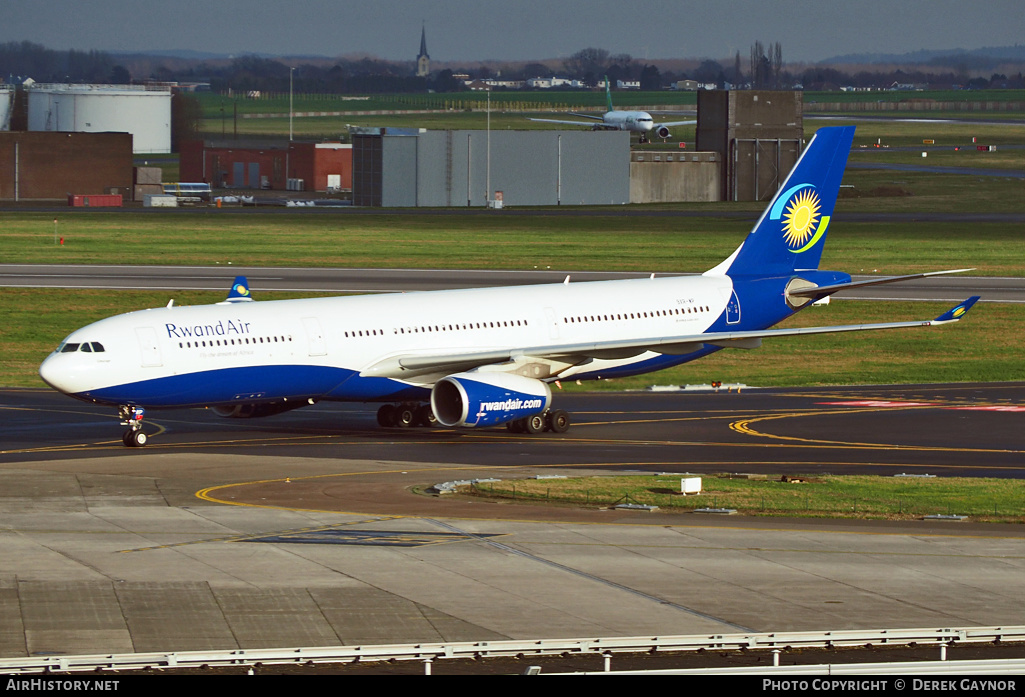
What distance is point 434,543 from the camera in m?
32.3

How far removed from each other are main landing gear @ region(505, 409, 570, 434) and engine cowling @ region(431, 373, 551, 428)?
4.89 feet

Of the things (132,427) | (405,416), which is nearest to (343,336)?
(405,416)

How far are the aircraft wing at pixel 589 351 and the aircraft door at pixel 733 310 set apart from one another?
13.7 feet

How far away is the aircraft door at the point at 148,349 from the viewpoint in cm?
4394

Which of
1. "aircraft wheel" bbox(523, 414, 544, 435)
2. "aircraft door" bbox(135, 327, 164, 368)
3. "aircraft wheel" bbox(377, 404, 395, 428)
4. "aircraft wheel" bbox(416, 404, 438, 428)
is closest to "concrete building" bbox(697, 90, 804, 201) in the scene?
"aircraft wheel" bbox(416, 404, 438, 428)

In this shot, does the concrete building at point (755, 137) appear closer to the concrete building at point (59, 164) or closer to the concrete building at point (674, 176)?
the concrete building at point (674, 176)

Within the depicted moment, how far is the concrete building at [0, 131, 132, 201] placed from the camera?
17062 centimetres

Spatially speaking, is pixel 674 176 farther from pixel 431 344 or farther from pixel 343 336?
pixel 343 336

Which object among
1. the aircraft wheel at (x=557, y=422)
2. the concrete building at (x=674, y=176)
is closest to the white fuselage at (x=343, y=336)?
the aircraft wheel at (x=557, y=422)

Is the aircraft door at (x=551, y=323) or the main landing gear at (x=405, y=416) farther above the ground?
the aircraft door at (x=551, y=323)

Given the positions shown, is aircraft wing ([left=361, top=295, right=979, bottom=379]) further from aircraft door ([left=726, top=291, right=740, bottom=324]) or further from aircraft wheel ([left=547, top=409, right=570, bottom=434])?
aircraft door ([left=726, top=291, right=740, bottom=324])

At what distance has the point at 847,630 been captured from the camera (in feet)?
81.3

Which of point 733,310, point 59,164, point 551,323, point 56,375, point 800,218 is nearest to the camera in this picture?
point 56,375

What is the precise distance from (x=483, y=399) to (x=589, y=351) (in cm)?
480
